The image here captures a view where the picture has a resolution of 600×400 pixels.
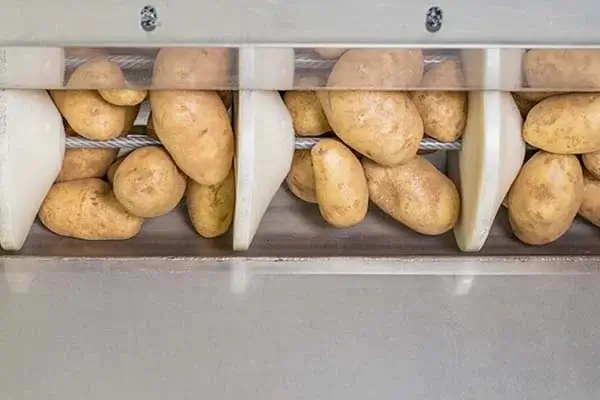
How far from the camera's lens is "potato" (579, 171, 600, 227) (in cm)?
73

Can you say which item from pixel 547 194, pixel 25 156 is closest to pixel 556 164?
pixel 547 194

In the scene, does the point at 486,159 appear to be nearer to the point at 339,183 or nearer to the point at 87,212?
the point at 339,183

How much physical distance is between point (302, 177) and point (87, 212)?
164 millimetres

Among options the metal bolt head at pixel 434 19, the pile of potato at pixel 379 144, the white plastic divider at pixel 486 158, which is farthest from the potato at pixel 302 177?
the metal bolt head at pixel 434 19

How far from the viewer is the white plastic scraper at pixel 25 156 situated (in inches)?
26.1

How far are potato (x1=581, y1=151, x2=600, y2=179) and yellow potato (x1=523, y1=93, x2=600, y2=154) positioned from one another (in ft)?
0.06

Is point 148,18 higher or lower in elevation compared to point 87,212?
higher

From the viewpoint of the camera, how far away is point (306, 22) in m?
0.53

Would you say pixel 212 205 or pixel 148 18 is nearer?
pixel 148 18

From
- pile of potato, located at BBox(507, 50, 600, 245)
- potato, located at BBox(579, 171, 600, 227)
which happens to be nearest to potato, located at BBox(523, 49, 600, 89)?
pile of potato, located at BBox(507, 50, 600, 245)

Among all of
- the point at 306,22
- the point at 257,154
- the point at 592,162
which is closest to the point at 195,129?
the point at 257,154

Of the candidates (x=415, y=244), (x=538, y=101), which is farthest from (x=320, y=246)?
(x=538, y=101)

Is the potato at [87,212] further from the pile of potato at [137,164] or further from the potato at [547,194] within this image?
the potato at [547,194]

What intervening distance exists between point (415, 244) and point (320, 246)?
0.07 meters
